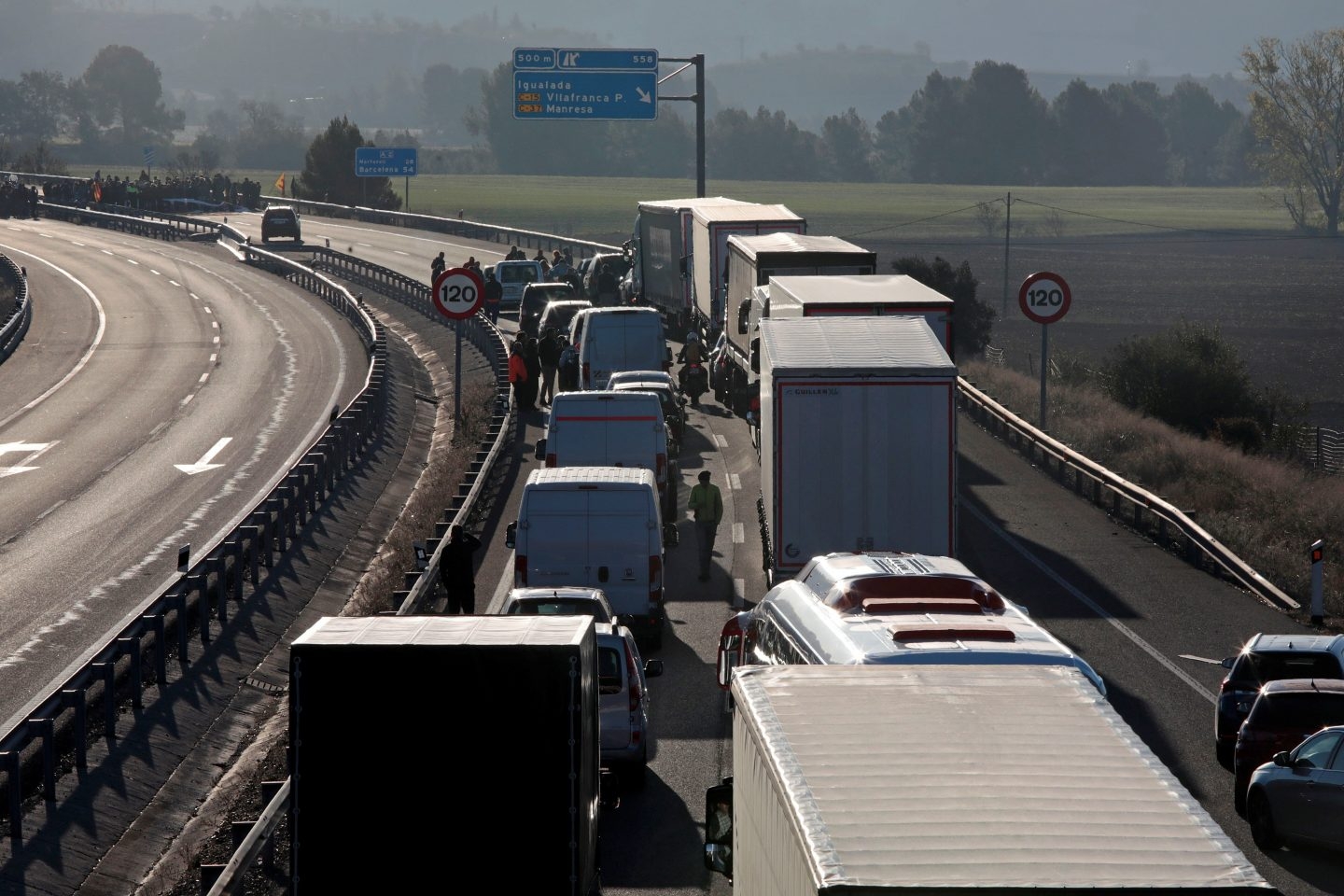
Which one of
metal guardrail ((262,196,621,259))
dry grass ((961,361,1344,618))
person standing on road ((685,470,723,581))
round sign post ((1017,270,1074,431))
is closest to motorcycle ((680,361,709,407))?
dry grass ((961,361,1344,618))

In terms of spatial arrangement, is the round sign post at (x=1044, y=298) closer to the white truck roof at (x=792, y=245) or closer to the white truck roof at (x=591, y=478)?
the white truck roof at (x=792, y=245)

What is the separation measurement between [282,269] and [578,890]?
64411 millimetres

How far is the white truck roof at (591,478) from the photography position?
19938 mm

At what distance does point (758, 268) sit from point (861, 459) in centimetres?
1484

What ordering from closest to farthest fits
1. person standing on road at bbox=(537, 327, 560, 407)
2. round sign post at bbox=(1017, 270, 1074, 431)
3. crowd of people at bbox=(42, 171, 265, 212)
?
round sign post at bbox=(1017, 270, 1074, 431), person standing on road at bbox=(537, 327, 560, 407), crowd of people at bbox=(42, 171, 265, 212)

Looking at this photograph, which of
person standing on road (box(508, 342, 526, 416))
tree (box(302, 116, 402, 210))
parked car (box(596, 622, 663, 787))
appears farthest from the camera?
tree (box(302, 116, 402, 210))

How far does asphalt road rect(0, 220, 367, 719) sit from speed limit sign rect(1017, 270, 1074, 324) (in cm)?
1389

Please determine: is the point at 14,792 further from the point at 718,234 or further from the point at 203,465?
the point at 718,234

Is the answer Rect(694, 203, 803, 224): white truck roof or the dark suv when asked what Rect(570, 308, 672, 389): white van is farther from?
the dark suv

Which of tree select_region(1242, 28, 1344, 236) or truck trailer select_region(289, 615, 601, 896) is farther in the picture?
tree select_region(1242, 28, 1344, 236)

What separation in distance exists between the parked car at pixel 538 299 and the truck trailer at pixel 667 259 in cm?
298

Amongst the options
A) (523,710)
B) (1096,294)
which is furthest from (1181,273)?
(523,710)

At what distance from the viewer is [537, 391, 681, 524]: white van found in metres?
25.1

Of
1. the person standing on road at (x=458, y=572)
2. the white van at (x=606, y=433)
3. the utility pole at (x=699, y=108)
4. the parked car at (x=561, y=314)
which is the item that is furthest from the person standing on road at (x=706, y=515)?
the utility pole at (x=699, y=108)
